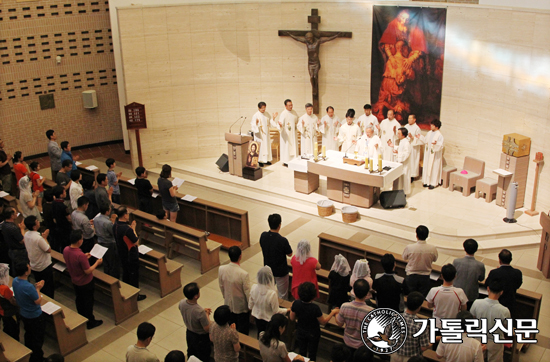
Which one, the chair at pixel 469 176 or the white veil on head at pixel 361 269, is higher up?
the white veil on head at pixel 361 269

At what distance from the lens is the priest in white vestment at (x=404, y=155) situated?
11672 millimetres

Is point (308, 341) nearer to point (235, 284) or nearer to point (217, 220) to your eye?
point (235, 284)

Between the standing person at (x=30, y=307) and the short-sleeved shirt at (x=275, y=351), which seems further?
the standing person at (x=30, y=307)

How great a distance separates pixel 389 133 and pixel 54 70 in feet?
30.7

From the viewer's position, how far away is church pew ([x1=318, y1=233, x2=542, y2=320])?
665 centimetres

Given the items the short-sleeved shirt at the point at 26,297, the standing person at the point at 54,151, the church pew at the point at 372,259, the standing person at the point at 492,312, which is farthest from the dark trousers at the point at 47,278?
the standing person at the point at 492,312

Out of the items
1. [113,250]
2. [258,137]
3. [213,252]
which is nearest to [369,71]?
[258,137]

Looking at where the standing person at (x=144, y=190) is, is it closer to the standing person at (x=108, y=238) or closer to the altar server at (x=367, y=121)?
the standing person at (x=108, y=238)

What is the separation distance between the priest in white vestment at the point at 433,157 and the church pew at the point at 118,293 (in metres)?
7.18

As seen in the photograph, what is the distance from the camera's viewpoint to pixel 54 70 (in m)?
15.1

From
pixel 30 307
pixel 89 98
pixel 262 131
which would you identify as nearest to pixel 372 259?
pixel 30 307

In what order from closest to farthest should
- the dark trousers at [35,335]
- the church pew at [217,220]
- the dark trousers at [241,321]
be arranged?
the dark trousers at [35,335] → the dark trousers at [241,321] → the church pew at [217,220]

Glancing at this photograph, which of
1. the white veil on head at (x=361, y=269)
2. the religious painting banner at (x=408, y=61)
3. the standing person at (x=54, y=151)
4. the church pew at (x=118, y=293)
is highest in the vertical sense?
the religious painting banner at (x=408, y=61)

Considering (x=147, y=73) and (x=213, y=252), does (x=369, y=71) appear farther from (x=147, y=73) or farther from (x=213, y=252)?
(x=213, y=252)
